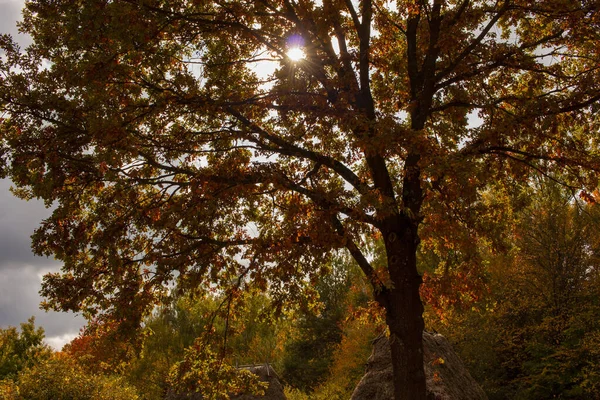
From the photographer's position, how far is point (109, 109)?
827cm

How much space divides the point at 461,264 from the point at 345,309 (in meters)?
23.2

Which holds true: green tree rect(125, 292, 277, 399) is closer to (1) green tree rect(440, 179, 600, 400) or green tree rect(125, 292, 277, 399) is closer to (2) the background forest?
(2) the background forest

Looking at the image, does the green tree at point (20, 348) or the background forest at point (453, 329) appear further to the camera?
the green tree at point (20, 348)

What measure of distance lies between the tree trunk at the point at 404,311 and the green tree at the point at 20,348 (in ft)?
85.4

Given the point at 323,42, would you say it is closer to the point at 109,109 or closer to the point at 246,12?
the point at 246,12

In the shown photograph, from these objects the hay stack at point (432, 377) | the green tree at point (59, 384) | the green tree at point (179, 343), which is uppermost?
the green tree at point (179, 343)

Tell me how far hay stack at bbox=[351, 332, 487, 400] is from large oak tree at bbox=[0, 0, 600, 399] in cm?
349

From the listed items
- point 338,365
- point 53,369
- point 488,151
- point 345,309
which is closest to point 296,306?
point 488,151

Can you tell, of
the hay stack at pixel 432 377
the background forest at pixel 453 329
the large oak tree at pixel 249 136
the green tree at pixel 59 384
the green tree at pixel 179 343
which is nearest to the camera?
the large oak tree at pixel 249 136

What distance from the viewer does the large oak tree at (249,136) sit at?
8438 mm

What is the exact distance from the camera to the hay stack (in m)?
12.1

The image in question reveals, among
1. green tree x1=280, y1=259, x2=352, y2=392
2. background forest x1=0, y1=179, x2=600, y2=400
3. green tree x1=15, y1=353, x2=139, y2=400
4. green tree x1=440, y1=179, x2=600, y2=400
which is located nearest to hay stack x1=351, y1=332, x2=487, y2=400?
background forest x1=0, y1=179, x2=600, y2=400

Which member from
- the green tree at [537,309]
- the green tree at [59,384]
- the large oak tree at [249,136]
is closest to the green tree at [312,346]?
the green tree at [537,309]

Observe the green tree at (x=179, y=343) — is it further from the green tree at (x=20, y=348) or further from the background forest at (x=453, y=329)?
the green tree at (x=20, y=348)
